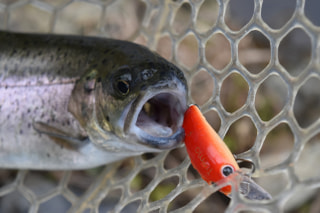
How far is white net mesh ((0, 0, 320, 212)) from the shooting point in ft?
4.29

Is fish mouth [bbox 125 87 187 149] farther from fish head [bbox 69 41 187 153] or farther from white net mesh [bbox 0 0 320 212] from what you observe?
white net mesh [bbox 0 0 320 212]

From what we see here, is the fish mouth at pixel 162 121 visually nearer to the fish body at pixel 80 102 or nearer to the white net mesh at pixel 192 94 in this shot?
the fish body at pixel 80 102

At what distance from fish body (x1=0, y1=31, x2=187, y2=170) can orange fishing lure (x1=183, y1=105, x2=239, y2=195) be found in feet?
0.12

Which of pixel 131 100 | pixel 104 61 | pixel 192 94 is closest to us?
pixel 131 100

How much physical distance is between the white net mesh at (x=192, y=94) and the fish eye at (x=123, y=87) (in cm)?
34

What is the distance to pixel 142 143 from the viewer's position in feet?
3.70

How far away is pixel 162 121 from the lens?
3.83 feet

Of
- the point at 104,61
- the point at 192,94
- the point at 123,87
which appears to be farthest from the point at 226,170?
the point at 192,94

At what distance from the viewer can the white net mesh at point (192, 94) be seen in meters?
1.31

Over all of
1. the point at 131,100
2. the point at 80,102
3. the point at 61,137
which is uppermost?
the point at 131,100

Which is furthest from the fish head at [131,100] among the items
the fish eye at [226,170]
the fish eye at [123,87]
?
the fish eye at [226,170]

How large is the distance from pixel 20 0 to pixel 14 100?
0.76m

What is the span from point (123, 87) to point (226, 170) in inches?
16.5

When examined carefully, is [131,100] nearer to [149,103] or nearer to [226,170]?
[149,103]
